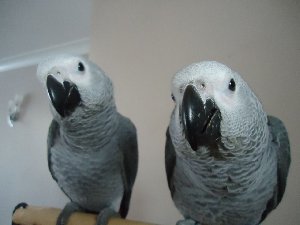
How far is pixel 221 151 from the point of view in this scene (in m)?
0.65

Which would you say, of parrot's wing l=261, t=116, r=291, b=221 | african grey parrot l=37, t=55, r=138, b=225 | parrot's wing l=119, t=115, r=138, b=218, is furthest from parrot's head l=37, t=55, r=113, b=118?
parrot's wing l=261, t=116, r=291, b=221

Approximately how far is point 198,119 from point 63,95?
396 mm

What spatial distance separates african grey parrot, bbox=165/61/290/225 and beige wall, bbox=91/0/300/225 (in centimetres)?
35

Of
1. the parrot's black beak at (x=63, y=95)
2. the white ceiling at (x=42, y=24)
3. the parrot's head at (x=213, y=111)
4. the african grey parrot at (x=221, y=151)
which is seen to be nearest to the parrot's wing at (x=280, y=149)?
the african grey parrot at (x=221, y=151)

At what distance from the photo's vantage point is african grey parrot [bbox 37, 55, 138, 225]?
83 cm

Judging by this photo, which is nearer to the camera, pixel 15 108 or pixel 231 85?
pixel 231 85

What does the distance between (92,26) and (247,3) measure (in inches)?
37.2

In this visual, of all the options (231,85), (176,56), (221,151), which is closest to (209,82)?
(231,85)

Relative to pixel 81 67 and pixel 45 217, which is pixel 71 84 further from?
pixel 45 217

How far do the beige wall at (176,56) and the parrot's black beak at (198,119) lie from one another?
666mm

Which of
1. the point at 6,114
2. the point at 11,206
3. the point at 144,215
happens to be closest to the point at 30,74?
the point at 6,114

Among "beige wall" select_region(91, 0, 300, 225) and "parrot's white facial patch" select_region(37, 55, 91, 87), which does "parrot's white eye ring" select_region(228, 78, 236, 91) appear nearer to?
"parrot's white facial patch" select_region(37, 55, 91, 87)

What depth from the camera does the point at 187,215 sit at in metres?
0.89

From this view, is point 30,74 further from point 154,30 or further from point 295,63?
point 295,63
